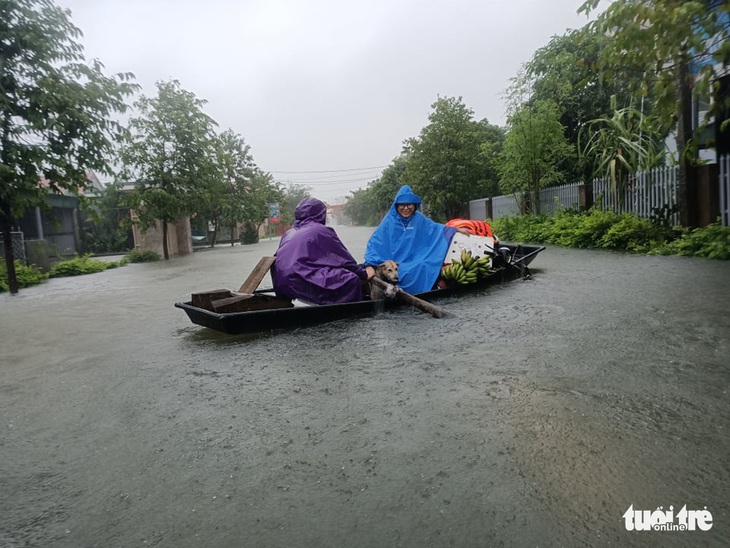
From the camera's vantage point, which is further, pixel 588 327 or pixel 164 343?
pixel 164 343

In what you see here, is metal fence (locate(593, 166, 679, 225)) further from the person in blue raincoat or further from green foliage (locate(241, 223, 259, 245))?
green foliage (locate(241, 223, 259, 245))

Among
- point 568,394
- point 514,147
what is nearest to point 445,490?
point 568,394

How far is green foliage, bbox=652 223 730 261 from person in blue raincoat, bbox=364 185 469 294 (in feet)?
15.5

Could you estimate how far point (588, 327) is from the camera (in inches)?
196

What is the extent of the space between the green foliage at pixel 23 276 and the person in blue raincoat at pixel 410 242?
9.56 metres

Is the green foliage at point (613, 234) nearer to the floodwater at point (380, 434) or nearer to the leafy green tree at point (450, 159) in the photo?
the floodwater at point (380, 434)

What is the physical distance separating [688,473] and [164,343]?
465 centimetres

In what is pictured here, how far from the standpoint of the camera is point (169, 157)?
889 inches

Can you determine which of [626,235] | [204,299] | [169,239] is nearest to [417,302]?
[204,299]

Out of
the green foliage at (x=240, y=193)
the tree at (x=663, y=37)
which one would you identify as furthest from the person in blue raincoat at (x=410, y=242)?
the green foliage at (x=240, y=193)

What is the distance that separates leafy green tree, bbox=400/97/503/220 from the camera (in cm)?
2366

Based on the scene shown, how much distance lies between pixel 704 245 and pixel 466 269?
197 inches

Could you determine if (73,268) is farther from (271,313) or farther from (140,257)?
(271,313)

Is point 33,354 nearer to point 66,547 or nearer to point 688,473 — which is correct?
point 66,547
